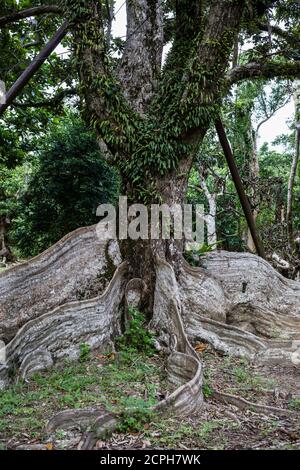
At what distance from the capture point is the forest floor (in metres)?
3.21

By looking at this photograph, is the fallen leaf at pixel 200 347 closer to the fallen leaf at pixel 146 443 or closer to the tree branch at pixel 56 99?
the fallen leaf at pixel 146 443

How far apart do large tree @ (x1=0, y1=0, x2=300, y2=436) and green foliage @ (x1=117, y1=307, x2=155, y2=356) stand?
151mm

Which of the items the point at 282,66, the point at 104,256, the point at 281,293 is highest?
the point at 282,66

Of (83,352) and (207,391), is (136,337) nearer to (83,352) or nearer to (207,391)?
(83,352)

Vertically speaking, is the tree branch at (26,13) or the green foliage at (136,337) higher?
the tree branch at (26,13)

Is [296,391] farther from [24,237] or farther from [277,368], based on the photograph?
[24,237]

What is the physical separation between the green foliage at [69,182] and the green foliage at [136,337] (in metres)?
3.40

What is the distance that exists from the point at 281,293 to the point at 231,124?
488 inches

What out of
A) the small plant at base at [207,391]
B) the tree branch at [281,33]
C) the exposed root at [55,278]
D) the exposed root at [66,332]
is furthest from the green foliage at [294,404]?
the tree branch at [281,33]

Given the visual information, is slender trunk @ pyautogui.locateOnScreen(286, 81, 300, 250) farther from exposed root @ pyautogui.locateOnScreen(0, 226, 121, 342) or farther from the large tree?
exposed root @ pyautogui.locateOnScreen(0, 226, 121, 342)

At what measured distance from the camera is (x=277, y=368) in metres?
5.22

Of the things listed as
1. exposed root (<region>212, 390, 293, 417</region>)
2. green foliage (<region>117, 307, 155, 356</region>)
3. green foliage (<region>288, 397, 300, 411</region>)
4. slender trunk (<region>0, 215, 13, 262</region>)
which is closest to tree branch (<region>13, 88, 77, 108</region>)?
green foliage (<region>117, 307, 155, 356</region>)

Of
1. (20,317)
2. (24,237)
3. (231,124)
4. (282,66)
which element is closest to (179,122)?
(282,66)

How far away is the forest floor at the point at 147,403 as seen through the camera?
10.5ft
